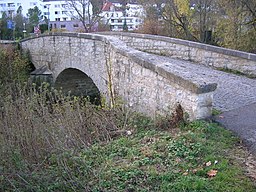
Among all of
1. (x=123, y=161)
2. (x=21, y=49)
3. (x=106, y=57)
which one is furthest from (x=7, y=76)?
(x=123, y=161)

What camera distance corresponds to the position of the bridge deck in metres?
6.66

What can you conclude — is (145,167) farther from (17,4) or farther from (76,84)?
(17,4)

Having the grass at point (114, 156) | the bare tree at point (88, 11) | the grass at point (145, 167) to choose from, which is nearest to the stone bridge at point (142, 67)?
the grass at point (114, 156)

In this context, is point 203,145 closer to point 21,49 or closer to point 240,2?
point 240,2

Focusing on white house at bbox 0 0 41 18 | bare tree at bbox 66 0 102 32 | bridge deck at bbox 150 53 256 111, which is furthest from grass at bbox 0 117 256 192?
white house at bbox 0 0 41 18

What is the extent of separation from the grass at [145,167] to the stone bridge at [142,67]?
36.7 inches

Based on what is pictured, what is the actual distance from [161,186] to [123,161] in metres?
0.94

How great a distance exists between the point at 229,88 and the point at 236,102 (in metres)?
1.20

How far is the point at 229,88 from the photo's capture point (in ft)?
26.4

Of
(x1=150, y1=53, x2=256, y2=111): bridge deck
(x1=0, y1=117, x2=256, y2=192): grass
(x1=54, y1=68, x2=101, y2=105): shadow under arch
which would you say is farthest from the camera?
(x1=54, y1=68, x2=101, y2=105): shadow under arch

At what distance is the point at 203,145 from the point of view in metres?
4.80

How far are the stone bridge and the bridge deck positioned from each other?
7 cm

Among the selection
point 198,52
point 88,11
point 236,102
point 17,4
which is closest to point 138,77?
point 236,102

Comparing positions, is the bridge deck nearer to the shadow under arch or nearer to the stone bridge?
the stone bridge
